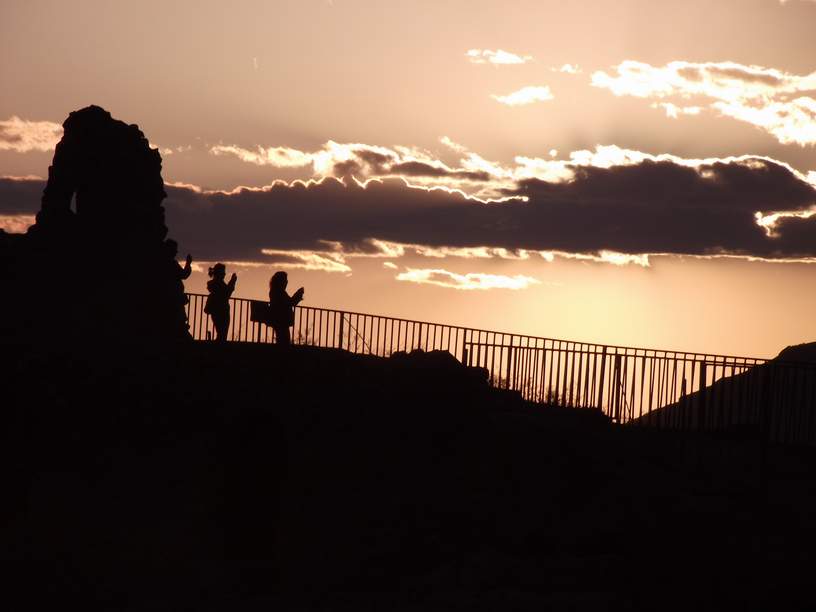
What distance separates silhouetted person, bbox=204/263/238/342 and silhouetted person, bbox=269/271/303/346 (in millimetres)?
1920

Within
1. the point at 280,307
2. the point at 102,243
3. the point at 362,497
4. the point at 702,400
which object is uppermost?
the point at 102,243

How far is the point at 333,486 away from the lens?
845 inches

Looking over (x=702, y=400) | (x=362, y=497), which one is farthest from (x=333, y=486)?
(x=702, y=400)

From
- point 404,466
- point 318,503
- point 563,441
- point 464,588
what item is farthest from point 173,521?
point 563,441

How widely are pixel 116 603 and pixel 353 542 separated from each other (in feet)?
13.0

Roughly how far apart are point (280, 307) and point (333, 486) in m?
6.64

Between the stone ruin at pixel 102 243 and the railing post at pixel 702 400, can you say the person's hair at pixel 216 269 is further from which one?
the railing post at pixel 702 400

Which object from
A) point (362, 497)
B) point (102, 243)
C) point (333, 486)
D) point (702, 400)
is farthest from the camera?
point (102, 243)

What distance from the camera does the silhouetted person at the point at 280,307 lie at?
26891mm

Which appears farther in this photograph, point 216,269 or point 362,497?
point 216,269

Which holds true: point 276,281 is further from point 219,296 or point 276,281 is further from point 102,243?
point 102,243

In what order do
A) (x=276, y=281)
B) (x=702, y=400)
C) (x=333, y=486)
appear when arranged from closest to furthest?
(x=333, y=486) < (x=702, y=400) < (x=276, y=281)

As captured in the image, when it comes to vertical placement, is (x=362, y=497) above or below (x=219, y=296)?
below

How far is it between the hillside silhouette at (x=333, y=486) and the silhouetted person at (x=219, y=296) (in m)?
0.56
